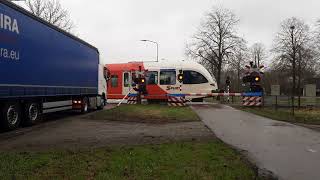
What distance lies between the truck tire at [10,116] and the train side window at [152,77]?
20.4 metres

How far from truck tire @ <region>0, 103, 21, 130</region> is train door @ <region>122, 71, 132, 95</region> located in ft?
70.5

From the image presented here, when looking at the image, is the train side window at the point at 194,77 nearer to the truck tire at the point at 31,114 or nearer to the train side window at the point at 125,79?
the train side window at the point at 125,79

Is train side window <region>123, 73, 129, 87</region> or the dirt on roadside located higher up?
train side window <region>123, 73, 129, 87</region>

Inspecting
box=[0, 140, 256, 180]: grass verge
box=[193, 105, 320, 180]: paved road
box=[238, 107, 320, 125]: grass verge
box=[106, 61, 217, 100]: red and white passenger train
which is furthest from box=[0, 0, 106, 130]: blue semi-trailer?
box=[106, 61, 217, 100]: red and white passenger train

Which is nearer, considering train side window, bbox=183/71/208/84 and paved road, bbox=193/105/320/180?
paved road, bbox=193/105/320/180

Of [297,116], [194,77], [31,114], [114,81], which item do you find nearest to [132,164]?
[31,114]

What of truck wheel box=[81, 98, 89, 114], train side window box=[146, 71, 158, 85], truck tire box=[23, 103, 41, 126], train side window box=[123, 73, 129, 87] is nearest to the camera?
truck tire box=[23, 103, 41, 126]

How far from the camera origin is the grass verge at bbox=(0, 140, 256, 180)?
698cm

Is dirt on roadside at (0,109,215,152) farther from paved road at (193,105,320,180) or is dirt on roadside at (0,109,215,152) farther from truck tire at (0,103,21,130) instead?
paved road at (193,105,320,180)

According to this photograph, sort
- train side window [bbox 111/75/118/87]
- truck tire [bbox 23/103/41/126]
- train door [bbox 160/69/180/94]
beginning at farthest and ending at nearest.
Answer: train side window [bbox 111/75/118/87] → train door [bbox 160/69/180/94] → truck tire [bbox 23/103/41/126]

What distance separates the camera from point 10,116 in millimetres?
13992

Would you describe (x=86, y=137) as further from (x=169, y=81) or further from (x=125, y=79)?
(x=125, y=79)

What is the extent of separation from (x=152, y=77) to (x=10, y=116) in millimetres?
21238

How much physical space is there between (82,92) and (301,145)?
13.2 metres
